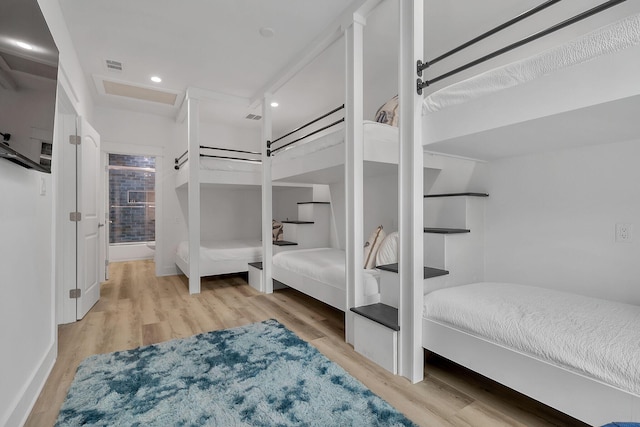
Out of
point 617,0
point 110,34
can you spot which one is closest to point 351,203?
point 617,0

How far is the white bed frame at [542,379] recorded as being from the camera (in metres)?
1.12

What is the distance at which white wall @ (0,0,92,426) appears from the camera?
1.36 meters

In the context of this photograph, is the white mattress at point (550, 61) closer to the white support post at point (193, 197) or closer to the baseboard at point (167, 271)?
the white support post at point (193, 197)

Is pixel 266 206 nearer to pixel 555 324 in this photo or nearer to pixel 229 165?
pixel 229 165

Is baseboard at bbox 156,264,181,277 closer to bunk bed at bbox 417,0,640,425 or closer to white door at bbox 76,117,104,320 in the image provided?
white door at bbox 76,117,104,320

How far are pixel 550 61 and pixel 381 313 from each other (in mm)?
1642

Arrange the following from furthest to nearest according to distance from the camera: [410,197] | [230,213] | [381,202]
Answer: [230,213] → [381,202] → [410,197]

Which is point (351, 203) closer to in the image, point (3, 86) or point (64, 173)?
point (3, 86)

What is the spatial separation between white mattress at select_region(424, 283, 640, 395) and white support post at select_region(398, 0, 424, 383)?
13cm

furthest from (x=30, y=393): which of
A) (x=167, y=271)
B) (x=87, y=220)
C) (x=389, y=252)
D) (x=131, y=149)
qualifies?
(x=131, y=149)

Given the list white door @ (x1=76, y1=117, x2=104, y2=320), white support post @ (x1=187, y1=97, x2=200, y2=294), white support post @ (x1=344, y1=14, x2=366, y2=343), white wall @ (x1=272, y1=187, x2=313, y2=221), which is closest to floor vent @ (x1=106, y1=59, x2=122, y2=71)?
white door @ (x1=76, y1=117, x2=104, y2=320)

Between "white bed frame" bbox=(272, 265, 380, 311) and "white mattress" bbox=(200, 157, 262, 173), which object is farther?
"white mattress" bbox=(200, 157, 262, 173)

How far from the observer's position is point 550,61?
126 cm

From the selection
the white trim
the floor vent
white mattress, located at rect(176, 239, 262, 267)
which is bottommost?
white mattress, located at rect(176, 239, 262, 267)
